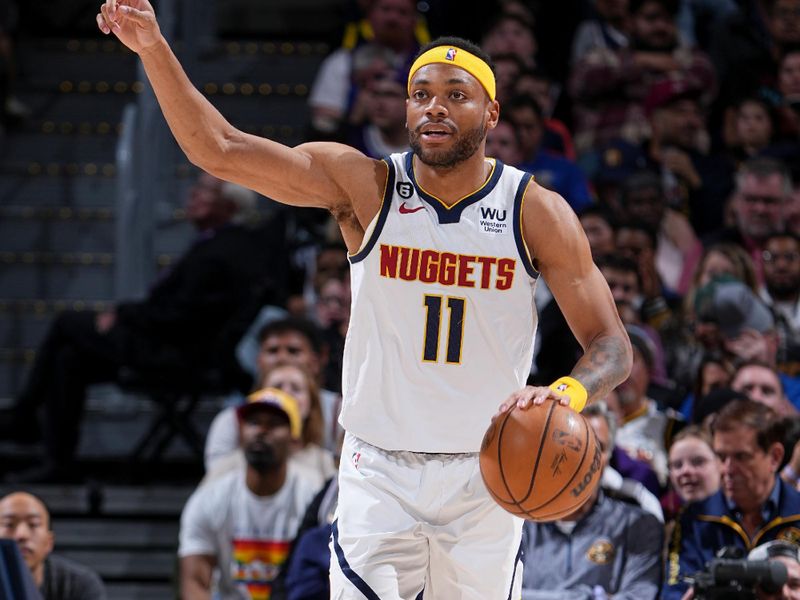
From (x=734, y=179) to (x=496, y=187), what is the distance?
5.75m

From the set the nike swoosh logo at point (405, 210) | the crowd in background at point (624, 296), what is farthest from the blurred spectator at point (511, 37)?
the nike swoosh logo at point (405, 210)

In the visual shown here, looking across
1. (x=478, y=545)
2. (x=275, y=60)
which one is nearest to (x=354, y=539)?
(x=478, y=545)

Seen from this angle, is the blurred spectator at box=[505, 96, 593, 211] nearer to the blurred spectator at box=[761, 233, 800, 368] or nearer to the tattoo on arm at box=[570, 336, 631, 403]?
the blurred spectator at box=[761, 233, 800, 368]

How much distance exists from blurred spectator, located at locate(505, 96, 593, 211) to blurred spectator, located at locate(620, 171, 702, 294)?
309 mm

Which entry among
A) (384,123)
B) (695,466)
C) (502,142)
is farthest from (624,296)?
(384,123)

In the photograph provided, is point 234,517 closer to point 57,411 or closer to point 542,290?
point 57,411

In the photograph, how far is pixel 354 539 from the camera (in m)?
4.38

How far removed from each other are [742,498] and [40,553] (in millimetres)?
3232

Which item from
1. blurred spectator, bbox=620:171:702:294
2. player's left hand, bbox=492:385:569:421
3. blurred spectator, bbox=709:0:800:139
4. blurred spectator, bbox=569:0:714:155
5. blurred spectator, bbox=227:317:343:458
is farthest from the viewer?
blurred spectator, bbox=709:0:800:139

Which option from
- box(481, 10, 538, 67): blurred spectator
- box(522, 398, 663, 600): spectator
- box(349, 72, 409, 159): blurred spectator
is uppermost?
box(481, 10, 538, 67): blurred spectator

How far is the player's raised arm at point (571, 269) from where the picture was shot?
4.48 metres

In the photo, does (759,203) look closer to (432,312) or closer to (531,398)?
(432,312)

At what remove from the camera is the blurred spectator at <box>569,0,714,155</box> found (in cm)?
1044

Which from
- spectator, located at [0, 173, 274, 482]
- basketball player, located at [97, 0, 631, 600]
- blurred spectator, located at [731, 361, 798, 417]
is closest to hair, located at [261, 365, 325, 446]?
spectator, located at [0, 173, 274, 482]
